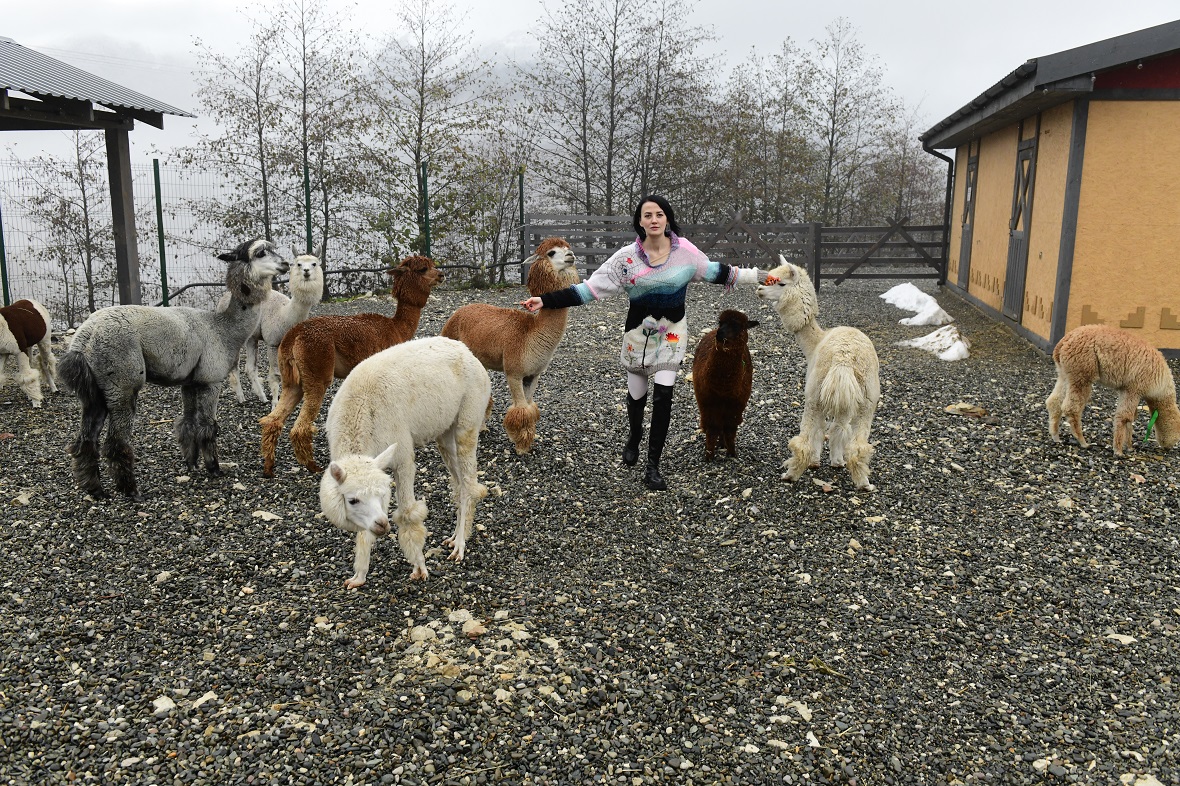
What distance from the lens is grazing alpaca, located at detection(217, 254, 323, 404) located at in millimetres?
6434

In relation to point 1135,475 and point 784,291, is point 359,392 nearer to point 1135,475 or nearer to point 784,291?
point 784,291

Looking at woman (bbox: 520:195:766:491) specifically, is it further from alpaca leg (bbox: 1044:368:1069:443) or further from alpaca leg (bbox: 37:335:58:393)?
alpaca leg (bbox: 37:335:58:393)

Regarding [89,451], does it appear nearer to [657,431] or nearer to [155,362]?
[155,362]

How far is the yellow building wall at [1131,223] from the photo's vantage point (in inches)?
372

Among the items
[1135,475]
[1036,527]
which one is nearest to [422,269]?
[1036,527]

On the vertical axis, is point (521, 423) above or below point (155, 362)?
below

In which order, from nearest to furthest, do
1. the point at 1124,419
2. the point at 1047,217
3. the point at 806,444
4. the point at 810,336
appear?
the point at 806,444 < the point at 810,336 < the point at 1124,419 < the point at 1047,217

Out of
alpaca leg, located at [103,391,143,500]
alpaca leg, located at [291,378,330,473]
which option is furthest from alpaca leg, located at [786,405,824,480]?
alpaca leg, located at [103,391,143,500]

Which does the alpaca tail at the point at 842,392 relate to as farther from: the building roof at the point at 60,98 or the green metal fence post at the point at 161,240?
the green metal fence post at the point at 161,240

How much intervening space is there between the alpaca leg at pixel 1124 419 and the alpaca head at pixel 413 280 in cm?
526

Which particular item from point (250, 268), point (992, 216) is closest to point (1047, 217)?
point (992, 216)

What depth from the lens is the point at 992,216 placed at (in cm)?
1420

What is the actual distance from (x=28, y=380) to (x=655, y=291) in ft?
20.0

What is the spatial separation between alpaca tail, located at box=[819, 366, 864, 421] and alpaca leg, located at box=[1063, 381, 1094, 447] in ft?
7.27
